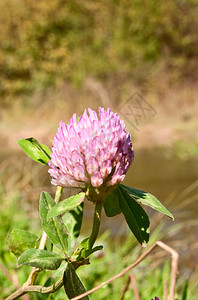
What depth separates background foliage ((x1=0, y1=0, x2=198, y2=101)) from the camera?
6.74m

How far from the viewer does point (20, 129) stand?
609 centimetres

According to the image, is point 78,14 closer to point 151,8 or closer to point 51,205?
point 151,8

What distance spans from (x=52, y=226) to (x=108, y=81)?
21.1 ft

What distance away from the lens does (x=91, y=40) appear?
7805 mm

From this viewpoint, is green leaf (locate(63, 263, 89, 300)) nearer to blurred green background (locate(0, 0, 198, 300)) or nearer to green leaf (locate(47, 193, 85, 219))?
green leaf (locate(47, 193, 85, 219))

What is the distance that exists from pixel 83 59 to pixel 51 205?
289 inches

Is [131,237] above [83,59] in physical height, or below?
below

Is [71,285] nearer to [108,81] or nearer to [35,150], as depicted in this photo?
[35,150]

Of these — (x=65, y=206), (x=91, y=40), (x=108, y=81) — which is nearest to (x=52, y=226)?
(x=65, y=206)

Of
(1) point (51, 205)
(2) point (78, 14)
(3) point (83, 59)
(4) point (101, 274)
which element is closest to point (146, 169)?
(4) point (101, 274)

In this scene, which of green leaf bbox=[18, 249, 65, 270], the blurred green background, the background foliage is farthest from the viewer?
the background foliage

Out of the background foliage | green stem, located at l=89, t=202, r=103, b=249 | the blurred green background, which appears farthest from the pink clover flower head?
the background foliage

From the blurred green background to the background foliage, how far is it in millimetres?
17

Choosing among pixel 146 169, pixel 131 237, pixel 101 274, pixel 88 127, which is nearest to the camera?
pixel 88 127
